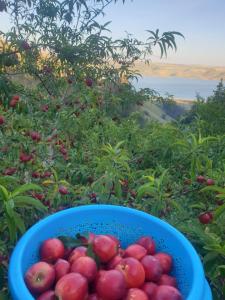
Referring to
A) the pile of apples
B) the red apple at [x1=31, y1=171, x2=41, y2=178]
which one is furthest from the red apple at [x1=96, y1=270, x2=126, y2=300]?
the red apple at [x1=31, y1=171, x2=41, y2=178]

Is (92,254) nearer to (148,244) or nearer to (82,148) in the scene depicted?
(148,244)

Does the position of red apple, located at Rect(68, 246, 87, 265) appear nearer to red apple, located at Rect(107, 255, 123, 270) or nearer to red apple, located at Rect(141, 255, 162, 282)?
red apple, located at Rect(107, 255, 123, 270)

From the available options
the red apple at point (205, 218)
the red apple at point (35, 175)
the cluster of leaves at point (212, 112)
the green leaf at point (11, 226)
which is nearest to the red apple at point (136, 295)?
the green leaf at point (11, 226)

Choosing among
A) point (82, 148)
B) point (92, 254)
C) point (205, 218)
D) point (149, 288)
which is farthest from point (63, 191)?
point (82, 148)

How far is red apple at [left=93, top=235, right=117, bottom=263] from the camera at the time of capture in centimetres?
180

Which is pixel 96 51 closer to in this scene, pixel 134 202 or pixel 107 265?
pixel 134 202

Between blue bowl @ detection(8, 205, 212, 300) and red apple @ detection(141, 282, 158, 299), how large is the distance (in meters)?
0.13

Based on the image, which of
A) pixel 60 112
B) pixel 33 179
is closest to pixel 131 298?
pixel 33 179

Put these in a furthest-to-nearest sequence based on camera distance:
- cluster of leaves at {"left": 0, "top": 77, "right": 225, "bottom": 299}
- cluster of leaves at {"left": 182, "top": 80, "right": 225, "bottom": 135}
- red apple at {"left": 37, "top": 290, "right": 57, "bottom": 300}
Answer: cluster of leaves at {"left": 182, "top": 80, "right": 225, "bottom": 135}, cluster of leaves at {"left": 0, "top": 77, "right": 225, "bottom": 299}, red apple at {"left": 37, "top": 290, "right": 57, "bottom": 300}

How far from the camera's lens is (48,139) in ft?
9.81

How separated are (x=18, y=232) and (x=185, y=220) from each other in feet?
3.17

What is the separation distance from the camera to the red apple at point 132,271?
1.71 meters

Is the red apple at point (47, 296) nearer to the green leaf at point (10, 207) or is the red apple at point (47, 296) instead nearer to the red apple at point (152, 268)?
the green leaf at point (10, 207)

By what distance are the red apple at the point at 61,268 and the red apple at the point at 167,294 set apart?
0.41 metres
